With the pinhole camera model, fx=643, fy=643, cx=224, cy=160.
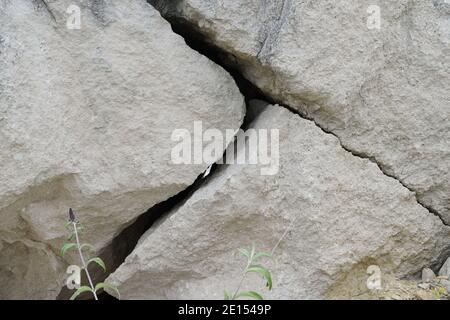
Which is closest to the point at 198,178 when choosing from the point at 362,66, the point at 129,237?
the point at 129,237

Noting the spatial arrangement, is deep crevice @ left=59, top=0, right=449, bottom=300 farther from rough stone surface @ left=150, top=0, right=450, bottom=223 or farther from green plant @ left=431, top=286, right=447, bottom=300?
green plant @ left=431, top=286, right=447, bottom=300

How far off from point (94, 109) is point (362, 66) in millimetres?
906

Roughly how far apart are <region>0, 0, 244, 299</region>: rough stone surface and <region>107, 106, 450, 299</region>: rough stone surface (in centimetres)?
15

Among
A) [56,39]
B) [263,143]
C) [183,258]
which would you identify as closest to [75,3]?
[56,39]

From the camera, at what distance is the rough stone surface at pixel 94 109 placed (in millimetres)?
2061

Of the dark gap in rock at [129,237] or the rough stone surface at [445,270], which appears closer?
the rough stone surface at [445,270]

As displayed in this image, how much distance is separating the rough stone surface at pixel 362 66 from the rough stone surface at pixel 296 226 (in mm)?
79

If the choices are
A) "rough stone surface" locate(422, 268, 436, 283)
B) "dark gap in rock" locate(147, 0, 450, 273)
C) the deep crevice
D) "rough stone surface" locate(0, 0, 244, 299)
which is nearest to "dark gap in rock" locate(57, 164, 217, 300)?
the deep crevice

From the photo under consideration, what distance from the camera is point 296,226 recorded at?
7.16 ft

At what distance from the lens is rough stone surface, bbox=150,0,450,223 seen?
2.12 m

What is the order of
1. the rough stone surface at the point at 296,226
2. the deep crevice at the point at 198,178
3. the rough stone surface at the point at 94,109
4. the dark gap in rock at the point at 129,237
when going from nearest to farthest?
the rough stone surface at the point at 94,109
the rough stone surface at the point at 296,226
the deep crevice at the point at 198,178
the dark gap in rock at the point at 129,237

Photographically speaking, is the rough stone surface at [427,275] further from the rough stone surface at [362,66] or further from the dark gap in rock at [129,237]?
the dark gap in rock at [129,237]

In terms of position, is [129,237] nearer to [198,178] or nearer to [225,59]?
[198,178]

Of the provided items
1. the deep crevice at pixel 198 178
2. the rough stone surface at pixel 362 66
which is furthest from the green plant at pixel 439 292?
the rough stone surface at pixel 362 66
